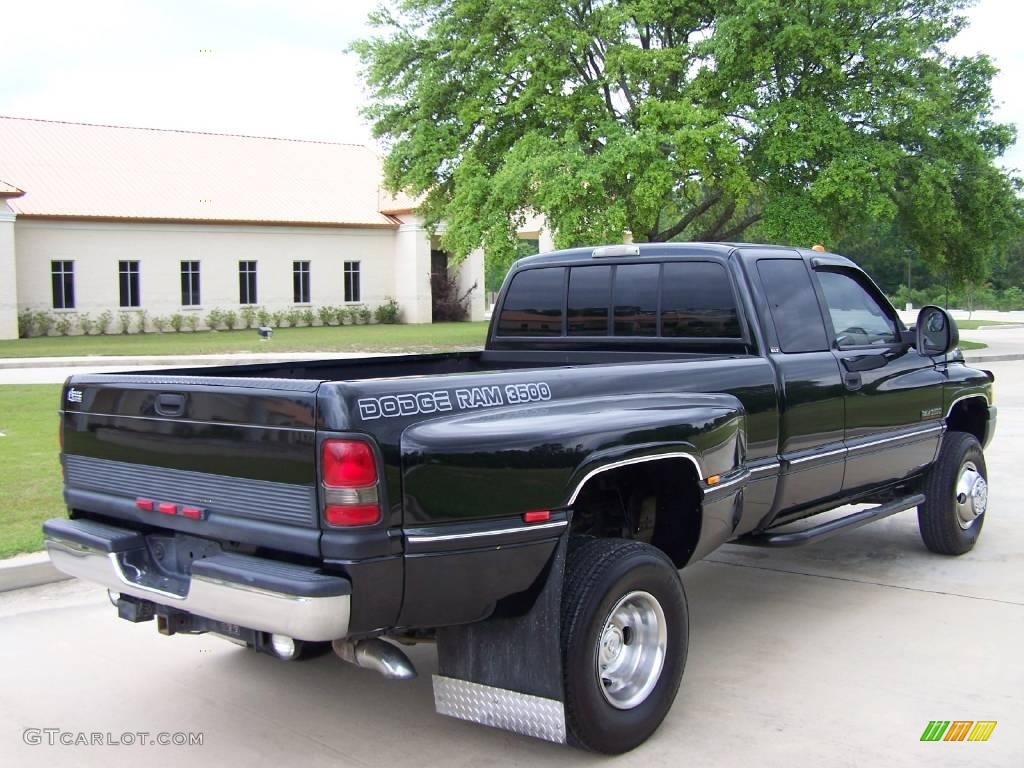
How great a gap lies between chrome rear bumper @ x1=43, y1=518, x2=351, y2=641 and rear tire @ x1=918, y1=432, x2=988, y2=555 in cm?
465

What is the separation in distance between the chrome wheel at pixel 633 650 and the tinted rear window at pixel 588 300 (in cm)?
216

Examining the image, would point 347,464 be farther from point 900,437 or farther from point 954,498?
point 954,498

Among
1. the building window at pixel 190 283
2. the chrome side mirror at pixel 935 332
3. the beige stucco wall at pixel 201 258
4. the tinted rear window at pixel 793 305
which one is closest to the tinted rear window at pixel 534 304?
the tinted rear window at pixel 793 305

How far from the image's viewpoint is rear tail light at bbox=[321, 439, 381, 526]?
3.42 metres

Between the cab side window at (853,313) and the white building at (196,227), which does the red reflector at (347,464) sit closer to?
the cab side window at (853,313)

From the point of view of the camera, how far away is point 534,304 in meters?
6.43

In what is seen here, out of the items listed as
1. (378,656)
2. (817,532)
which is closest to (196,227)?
(817,532)

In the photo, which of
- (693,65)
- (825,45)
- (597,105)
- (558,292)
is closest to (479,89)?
(597,105)

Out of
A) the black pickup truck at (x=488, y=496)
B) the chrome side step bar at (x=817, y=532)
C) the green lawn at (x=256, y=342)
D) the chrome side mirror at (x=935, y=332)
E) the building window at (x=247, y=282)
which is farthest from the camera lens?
the building window at (x=247, y=282)

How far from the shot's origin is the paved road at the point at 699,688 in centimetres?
412

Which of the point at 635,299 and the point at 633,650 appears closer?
the point at 633,650

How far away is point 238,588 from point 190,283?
134ft

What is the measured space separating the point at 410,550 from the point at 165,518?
1.04 metres

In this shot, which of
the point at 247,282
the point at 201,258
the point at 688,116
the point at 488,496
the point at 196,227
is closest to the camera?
the point at 488,496
